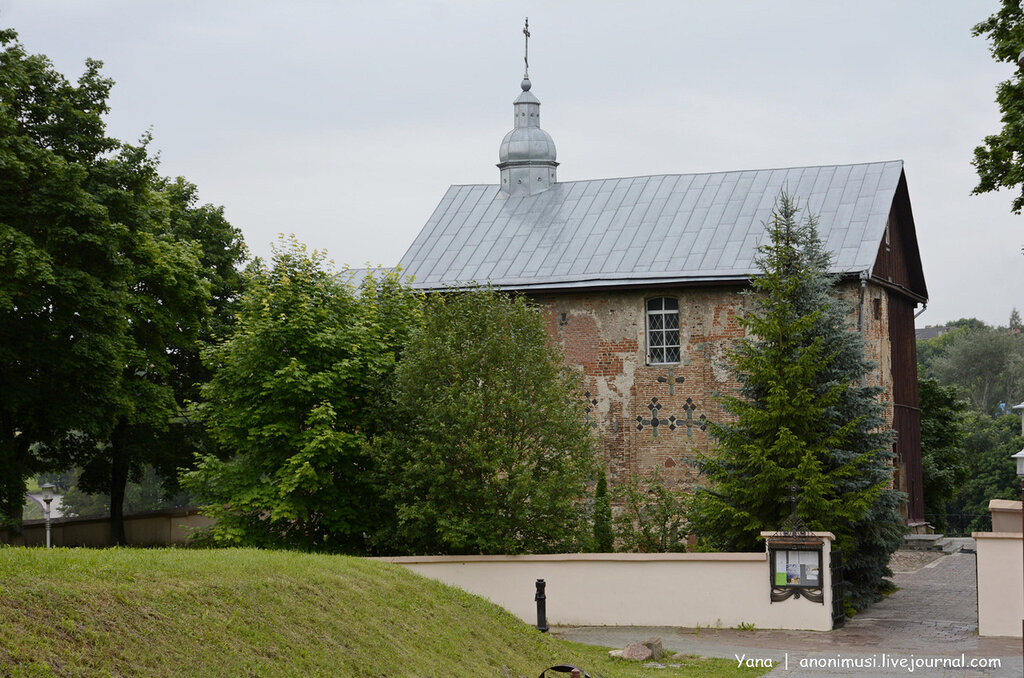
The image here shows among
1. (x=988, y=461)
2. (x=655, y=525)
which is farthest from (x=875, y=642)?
(x=988, y=461)

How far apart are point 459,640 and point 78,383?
612 inches

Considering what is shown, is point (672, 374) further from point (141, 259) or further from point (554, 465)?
point (141, 259)

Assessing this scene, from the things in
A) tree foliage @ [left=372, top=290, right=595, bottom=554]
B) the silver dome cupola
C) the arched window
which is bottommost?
tree foliage @ [left=372, top=290, right=595, bottom=554]

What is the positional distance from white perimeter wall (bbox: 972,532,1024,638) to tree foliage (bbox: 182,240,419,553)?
989cm

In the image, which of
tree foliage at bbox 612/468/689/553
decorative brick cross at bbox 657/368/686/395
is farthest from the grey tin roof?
tree foliage at bbox 612/468/689/553

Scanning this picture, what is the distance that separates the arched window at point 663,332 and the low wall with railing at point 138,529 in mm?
12171

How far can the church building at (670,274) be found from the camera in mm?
26422

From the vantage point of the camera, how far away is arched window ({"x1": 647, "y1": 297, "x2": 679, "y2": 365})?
88.1 feet

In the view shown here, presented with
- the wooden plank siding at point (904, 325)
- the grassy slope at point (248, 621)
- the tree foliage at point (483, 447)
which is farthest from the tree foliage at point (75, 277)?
the wooden plank siding at point (904, 325)

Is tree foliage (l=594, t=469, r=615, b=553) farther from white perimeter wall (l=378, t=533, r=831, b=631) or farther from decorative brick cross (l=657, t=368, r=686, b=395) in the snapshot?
decorative brick cross (l=657, t=368, r=686, b=395)

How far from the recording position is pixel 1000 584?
51.8 ft

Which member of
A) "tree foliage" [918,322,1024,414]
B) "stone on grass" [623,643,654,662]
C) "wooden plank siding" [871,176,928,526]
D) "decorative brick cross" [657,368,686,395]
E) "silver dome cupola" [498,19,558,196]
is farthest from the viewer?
"tree foliage" [918,322,1024,414]

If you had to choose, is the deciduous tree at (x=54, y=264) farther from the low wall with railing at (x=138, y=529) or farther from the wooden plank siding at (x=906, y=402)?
the wooden plank siding at (x=906, y=402)

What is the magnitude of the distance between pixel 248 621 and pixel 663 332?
18.3 meters
